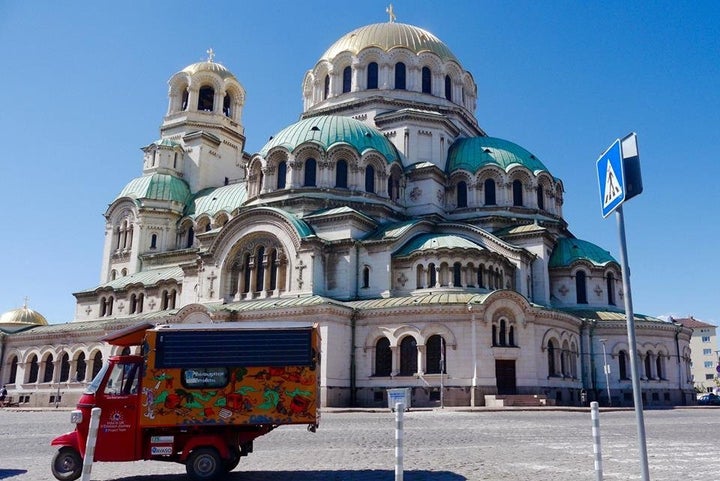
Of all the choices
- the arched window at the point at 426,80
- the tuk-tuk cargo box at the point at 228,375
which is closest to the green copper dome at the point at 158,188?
the arched window at the point at 426,80

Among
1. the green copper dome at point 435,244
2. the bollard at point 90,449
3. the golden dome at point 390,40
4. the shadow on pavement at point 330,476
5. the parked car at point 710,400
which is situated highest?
the golden dome at point 390,40

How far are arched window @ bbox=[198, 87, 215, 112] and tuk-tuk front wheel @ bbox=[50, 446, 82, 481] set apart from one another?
5384cm

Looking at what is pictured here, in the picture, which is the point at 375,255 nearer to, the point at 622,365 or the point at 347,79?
the point at 622,365

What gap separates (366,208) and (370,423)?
72.7 ft

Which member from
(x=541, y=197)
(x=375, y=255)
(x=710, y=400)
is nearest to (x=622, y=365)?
(x=541, y=197)

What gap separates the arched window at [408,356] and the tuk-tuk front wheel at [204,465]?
2647cm

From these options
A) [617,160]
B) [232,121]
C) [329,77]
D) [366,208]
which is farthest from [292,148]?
[617,160]

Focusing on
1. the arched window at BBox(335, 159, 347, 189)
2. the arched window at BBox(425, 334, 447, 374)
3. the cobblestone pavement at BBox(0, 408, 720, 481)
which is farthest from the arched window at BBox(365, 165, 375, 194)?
the cobblestone pavement at BBox(0, 408, 720, 481)

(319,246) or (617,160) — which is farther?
(319,246)

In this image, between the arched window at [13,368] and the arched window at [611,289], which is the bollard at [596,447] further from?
the arched window at [13,368]

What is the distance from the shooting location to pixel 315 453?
642 inches

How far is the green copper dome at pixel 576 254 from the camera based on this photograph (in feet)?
157

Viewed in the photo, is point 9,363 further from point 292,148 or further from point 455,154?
point 455,154

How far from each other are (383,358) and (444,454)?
2403cm
